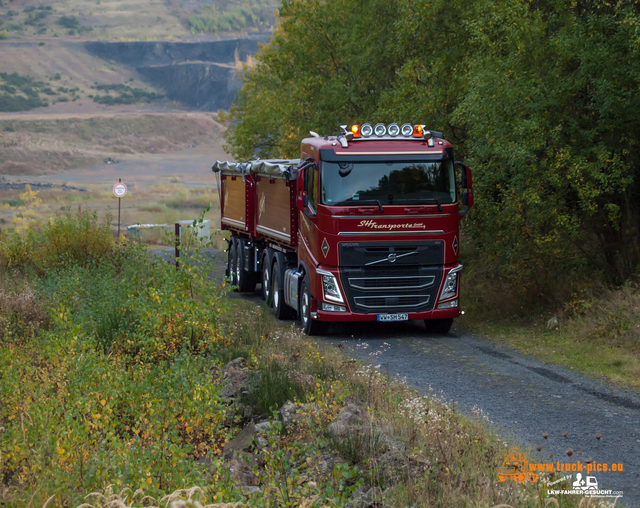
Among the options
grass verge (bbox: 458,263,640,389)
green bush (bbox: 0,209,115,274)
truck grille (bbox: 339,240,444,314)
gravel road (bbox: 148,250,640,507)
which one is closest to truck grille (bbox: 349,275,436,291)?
truck grille (bbox: 339,240,444,314)

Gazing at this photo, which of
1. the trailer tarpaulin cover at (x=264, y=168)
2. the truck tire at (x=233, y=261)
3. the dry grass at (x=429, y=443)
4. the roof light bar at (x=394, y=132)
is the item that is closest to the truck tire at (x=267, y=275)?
the trailer tarpaulin cover at (x=264, y=168)

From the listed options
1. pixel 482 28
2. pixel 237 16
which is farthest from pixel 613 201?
pixel 237 16

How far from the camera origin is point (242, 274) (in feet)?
63.2

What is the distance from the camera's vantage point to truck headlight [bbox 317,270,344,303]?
12776mm

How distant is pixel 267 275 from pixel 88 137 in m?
116

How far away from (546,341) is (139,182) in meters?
87.8

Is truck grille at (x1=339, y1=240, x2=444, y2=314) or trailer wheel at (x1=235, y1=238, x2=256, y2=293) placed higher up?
truck grille at (x1=339, y1=240, x2=444, y2=314)

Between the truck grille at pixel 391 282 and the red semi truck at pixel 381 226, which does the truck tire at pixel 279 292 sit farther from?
the truck grille at pixel 391 282

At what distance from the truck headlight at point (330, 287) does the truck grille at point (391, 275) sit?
0.45 ft

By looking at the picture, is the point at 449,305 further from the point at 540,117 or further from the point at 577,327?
the point at 540,117

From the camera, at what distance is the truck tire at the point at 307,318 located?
13398mm

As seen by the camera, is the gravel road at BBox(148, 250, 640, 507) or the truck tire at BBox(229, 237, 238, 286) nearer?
the gravel road at BBox(148, 250, 640, 507)

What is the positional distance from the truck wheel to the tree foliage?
169 cm

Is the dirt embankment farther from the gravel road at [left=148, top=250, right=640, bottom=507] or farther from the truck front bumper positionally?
the gravel road at [left=148, top=250, right=640, bottom=507]
